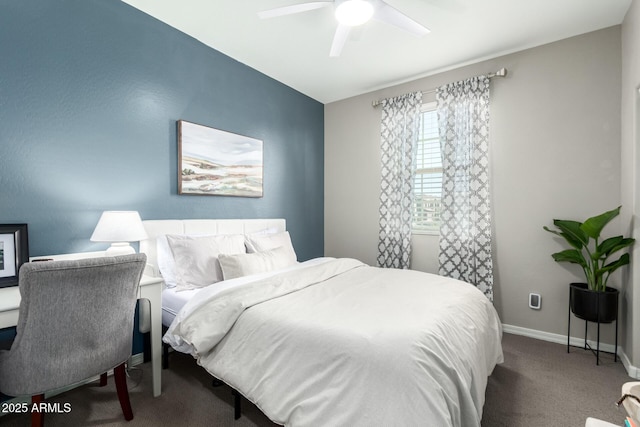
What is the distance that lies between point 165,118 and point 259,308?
6.19 feet

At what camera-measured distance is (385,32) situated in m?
2.65

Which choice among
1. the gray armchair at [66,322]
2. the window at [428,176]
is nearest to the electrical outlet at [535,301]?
the window at [428,176]

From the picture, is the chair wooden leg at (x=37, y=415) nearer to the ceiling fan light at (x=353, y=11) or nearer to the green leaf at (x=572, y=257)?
the ceiling fan light at (x=353, y=11)

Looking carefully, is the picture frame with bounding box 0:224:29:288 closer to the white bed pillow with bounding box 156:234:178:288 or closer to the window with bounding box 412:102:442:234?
the white bed pillow with bounding box 156:234:178:288

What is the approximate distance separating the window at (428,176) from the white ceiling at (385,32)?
548 mm

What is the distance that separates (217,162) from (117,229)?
1201 mm

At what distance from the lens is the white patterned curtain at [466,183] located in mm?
3066

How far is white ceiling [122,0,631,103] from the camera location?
233cm

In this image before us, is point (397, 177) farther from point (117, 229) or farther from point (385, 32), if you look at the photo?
point (117, 229)

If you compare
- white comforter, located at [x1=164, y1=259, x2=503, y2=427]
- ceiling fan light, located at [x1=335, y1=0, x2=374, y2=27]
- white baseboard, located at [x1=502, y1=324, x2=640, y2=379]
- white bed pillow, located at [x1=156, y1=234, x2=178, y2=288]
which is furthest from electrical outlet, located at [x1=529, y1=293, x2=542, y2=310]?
white bed pillow, located at [x1=156, y1=234, x2=178, y2=288]

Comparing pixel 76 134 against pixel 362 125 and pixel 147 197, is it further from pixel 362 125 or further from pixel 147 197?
pixel 362 125

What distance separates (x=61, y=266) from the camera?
1.28m

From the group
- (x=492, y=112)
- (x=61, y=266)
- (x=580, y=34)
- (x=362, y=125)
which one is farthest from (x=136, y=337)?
(x=580, y=34)

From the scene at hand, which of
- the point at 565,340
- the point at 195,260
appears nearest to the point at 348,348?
the point at 195,260
